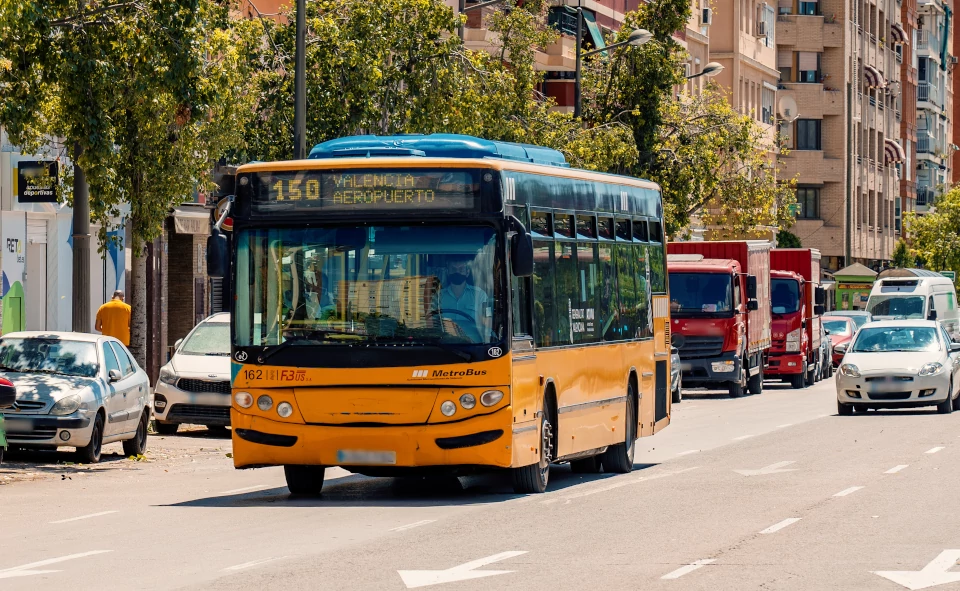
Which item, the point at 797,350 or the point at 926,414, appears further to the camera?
the point at 797,350

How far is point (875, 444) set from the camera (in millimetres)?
25703

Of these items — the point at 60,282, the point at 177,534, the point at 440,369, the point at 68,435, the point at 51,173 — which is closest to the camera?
the point at 177,534

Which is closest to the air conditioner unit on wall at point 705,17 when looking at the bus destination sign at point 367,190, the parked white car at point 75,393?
the parked white car at point 75,393

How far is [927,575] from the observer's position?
39.2 feet

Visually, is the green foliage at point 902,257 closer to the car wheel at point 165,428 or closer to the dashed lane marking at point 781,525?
the car wheel at point 165,428

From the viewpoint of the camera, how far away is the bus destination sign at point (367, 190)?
17266mm

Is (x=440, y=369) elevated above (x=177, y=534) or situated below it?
above

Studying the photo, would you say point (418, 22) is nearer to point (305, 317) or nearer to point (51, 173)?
point (51, 173)

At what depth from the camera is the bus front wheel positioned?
1827 cm

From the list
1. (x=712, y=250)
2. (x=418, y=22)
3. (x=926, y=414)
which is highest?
(x=418, y=22)

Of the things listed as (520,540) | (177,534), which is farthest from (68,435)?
(520,540)

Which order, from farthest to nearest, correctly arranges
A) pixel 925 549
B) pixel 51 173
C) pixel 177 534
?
pixel 51 173, pixel 177 534, pixel 925 549

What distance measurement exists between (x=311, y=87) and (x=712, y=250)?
12092 mm

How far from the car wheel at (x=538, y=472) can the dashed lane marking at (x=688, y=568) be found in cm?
540
